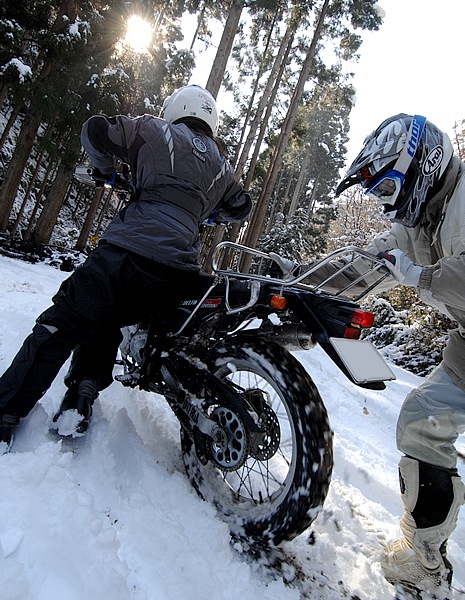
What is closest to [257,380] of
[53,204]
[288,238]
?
[53,204]

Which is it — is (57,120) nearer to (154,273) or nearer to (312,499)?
(154,273)

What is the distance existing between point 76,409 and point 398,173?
2.18m

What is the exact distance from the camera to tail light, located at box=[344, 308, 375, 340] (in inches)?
63.5

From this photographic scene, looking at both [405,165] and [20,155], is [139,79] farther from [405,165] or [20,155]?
[405,165]

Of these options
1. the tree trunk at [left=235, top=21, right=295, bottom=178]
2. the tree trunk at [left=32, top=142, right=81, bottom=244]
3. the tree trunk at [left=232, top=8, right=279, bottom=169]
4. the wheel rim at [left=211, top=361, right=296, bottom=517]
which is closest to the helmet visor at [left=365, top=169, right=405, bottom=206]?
the wheel rim at [left=211, top=361, right=296, bottom=517]

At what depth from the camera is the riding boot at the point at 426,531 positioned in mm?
1748

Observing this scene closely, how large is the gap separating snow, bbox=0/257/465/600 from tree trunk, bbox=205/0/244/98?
34.8 feet

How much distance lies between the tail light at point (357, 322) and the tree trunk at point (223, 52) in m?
10.9

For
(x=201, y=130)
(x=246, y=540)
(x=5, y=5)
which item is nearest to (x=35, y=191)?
(x=5, y=5)

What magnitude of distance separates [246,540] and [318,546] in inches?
15.0

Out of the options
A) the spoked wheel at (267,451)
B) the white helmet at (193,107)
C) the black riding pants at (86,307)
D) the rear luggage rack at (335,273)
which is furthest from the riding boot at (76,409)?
the white helmet at (193,107)

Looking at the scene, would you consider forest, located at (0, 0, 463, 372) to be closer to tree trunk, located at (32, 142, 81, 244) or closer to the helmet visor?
tree trunk, located at (32, 142, 81, 244)

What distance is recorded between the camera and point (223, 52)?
1112 centimetres

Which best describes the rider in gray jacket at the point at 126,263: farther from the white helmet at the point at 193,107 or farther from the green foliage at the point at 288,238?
the green foliage at the point at 288,238
